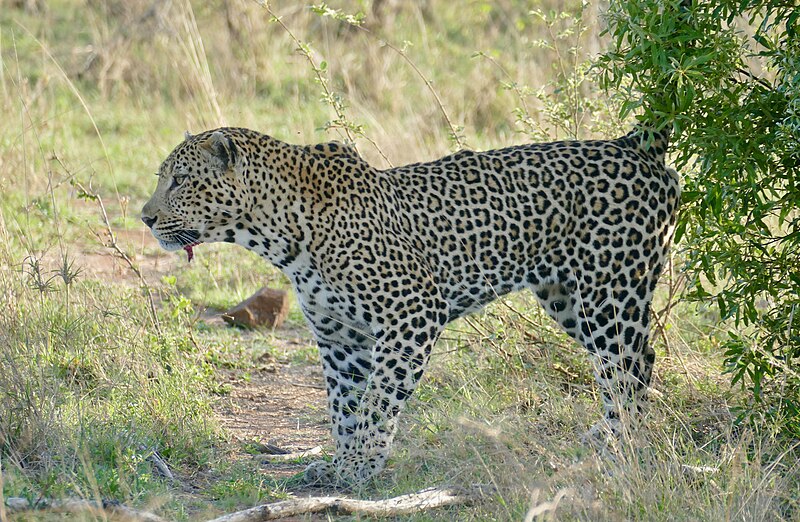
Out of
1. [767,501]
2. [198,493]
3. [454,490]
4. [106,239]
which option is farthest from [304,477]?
[106,239]

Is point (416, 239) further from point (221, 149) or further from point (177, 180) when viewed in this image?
point (177, 180)

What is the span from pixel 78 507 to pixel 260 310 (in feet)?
13.7

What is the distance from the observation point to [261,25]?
15195mm

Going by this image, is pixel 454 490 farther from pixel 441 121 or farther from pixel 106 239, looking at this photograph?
pixel 441 121

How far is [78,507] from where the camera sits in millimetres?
4883

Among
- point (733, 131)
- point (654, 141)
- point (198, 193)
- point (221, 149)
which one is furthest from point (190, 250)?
point (733, 131)

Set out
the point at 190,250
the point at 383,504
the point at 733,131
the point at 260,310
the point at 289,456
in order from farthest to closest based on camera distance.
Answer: the point at 260,310 → the point at 289,456 → the point at 190,250 → the point at 733,131 → the point at 383,504

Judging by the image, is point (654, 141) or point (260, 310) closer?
point (654, 141)

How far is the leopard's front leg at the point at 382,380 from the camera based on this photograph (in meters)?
6.10

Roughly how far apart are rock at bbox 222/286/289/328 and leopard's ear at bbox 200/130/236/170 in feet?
9.88

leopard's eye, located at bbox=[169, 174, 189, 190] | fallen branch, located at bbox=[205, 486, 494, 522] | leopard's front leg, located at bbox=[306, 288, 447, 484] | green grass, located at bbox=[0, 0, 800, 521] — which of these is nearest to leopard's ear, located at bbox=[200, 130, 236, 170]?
leopard's eye, located at bbox=[169, 174, 189, 190]

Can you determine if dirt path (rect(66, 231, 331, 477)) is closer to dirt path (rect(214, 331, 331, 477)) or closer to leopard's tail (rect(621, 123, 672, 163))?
dirt path (rect(214, 331, 331, 477))

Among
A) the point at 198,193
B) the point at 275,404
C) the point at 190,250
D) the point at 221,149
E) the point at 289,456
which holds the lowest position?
the point at 275,404

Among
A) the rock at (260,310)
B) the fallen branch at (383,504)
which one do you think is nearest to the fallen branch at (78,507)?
the fallen branch at (383,504)
